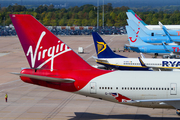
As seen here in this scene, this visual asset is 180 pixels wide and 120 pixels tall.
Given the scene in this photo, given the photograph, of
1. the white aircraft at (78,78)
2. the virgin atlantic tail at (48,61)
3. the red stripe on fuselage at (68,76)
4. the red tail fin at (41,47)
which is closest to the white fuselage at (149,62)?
the white aircraft at (78,78)

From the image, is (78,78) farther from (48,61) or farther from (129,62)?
(129,62)

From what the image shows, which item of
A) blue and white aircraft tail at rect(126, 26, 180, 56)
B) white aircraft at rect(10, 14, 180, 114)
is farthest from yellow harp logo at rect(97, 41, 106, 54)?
white aircraft at rect(10, 14, 180, 114)

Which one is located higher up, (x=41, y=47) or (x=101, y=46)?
(x=41, y=47)

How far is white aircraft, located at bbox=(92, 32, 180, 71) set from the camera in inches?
1780

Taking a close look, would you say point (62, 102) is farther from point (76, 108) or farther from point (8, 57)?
point (8, 57)

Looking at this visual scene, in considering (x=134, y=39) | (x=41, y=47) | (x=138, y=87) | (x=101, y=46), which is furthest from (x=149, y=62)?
(x=41, y=47)

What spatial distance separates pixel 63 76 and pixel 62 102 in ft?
26.4

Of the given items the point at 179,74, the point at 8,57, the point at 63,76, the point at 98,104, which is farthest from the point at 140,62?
the point at 8,57

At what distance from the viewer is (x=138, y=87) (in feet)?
88.0

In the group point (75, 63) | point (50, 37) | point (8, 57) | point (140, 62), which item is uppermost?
point (50, 37)

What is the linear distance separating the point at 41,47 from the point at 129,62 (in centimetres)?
2306

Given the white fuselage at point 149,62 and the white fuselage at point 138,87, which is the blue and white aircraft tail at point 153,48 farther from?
the white fuselage at point 138,87

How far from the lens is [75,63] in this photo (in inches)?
1086

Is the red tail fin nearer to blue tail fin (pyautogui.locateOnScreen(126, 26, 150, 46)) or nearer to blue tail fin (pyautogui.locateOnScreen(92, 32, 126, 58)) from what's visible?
blue tail fin (pyautogui.locateOnScreen(92, 32, 126, 58))
